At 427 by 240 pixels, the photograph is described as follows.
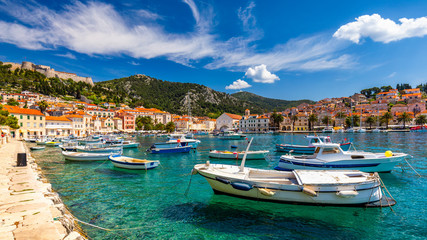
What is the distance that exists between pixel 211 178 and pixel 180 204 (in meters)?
2.10

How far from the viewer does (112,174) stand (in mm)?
18594

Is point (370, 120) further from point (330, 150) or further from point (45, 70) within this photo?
point (45, 70)

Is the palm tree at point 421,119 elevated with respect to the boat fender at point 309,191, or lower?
elevated

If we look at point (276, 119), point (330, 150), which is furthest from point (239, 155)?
point (276, 119)

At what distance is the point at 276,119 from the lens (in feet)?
374

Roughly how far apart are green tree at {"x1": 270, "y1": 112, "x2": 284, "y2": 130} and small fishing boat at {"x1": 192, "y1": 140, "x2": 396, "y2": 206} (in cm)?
10430

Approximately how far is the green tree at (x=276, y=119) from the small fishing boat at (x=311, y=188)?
342 ft

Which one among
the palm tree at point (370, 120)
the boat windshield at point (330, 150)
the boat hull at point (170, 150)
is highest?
the palm tree at point (370, 120)

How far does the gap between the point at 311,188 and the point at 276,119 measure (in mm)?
108014

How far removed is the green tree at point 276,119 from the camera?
112 m

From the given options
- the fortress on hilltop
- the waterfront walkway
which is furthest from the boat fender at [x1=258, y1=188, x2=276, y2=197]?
the fortress on hilltop

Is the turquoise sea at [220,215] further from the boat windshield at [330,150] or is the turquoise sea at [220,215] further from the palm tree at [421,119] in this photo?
the palm tree at [421,119]

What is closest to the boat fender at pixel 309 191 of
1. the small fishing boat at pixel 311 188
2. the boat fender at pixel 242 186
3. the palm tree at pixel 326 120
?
the small fishing boat at pixel 311 188

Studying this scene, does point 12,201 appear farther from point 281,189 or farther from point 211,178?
point 281,189
